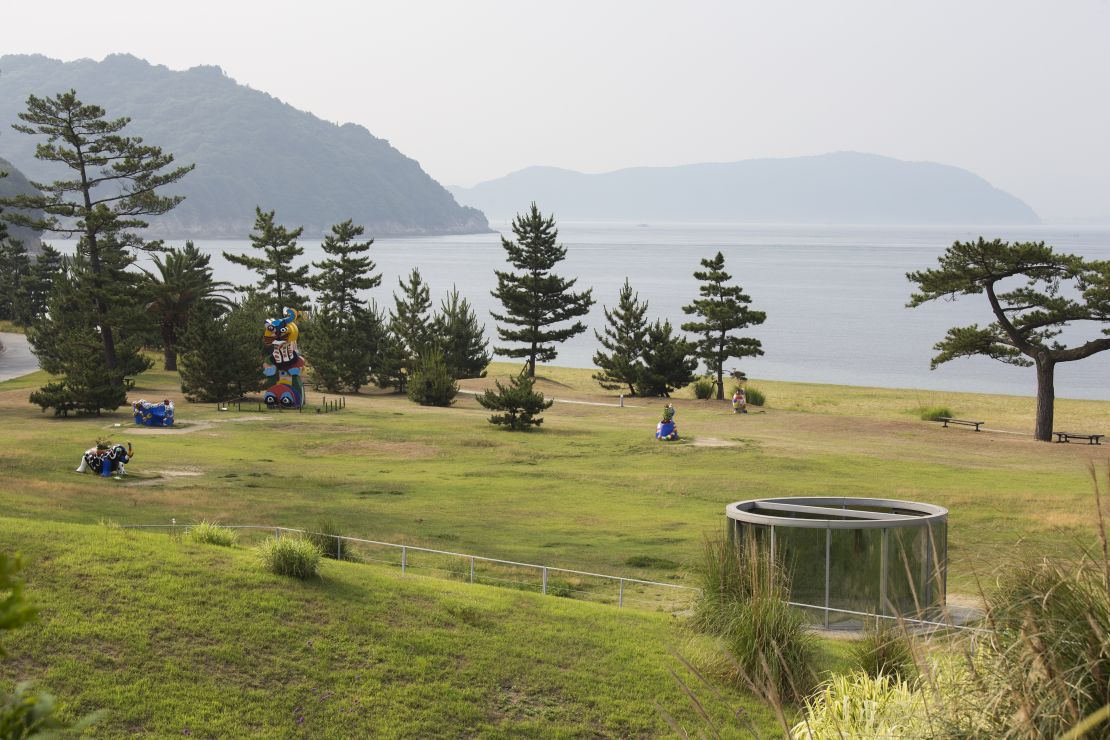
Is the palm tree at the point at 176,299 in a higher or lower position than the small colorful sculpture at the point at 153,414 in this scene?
higher

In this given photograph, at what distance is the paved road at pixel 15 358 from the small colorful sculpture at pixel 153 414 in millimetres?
25255

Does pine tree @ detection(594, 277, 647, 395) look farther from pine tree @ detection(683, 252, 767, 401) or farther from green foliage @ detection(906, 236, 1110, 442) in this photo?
green foliage @ detection(906, 236, 1110, 442)

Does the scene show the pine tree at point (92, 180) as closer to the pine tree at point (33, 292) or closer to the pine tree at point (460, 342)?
the pine tree at point (460, 342)

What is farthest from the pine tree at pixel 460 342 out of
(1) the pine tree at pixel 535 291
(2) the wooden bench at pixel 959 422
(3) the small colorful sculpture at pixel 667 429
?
(2) the wooden bench at pixel 959 422

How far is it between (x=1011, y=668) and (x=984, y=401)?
7429 centimetres

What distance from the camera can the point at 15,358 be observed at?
76.9 m

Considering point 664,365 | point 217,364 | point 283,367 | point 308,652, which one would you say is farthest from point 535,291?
point 308,652

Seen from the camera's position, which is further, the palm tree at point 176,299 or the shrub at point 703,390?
the palm tree at point 176,299

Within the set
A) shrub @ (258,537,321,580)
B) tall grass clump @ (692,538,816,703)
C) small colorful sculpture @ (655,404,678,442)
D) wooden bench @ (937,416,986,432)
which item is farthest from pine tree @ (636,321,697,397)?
shrub @ (258,537,321,580)

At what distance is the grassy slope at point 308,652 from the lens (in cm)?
1348

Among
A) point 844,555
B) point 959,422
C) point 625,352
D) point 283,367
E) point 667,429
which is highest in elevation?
point 625,352

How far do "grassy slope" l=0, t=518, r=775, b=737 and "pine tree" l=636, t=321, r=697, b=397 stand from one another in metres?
50.1

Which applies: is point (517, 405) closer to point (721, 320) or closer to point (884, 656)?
point (721, 320)

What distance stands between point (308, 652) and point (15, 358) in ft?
233
